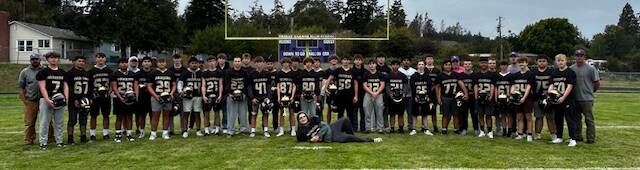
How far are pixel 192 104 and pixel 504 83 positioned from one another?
5599mm

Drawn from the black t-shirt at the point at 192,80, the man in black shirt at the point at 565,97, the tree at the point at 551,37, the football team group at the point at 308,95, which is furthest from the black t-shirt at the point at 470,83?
the tree at the point at 551,37

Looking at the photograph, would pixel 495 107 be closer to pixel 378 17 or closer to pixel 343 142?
pixel 343 142

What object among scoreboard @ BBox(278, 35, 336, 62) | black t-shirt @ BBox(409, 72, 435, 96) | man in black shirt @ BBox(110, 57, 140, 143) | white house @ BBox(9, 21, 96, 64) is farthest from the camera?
white house @ BBox(9, 21, 96, 64)

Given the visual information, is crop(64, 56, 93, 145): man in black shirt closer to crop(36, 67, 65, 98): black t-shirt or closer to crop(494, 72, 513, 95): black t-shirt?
crop(36, 67, 65, 98): black t-shirt

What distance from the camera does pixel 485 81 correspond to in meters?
11.1

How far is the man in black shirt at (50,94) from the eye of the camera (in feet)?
31.9

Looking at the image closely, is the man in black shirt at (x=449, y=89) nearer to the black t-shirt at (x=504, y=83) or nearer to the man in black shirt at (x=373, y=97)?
the black t-shirt at (x=504, y=83)

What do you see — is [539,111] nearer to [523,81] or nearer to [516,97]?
[516,97]

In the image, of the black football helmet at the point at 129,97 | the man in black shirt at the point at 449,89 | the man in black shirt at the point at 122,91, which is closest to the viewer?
the black football helmet at the point at 129,97

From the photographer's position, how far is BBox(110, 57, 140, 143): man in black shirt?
10.7 meters

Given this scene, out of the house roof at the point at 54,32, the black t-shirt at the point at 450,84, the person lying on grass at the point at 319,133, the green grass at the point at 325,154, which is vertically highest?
the house roof at the point at 54,32

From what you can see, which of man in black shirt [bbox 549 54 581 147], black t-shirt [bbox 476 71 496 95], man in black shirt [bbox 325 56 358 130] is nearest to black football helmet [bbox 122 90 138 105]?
man in black shirt [bbox 325 56 358 130]

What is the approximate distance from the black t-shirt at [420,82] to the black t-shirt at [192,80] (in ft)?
12.9

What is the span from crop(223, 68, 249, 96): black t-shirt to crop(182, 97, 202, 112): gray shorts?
521 mm
